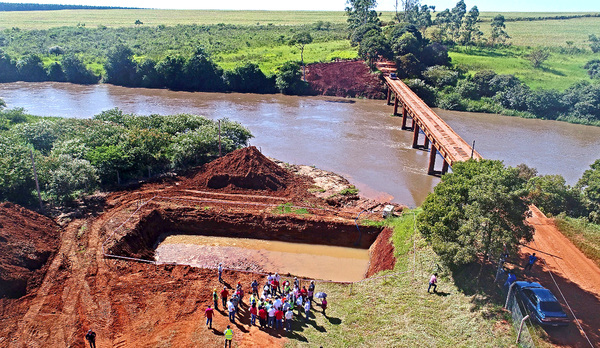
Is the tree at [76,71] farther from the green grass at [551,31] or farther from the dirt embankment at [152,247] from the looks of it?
the green grass at [551,31]

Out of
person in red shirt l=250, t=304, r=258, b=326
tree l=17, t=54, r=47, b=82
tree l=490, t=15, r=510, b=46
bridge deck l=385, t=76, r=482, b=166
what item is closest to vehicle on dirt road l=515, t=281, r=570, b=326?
person in red shirt l=250, t=304, r=258, b=326

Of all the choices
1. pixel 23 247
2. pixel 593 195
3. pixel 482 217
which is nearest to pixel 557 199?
pixel 593 195

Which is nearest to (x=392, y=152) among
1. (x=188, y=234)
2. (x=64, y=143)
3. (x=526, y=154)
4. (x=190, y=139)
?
(x=526, y=154)

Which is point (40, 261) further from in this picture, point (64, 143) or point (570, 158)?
point (570, 158)

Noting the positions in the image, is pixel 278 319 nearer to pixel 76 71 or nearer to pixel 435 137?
pixel 435 137

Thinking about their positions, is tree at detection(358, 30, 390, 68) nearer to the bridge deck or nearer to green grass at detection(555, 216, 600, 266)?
the bridge deck
